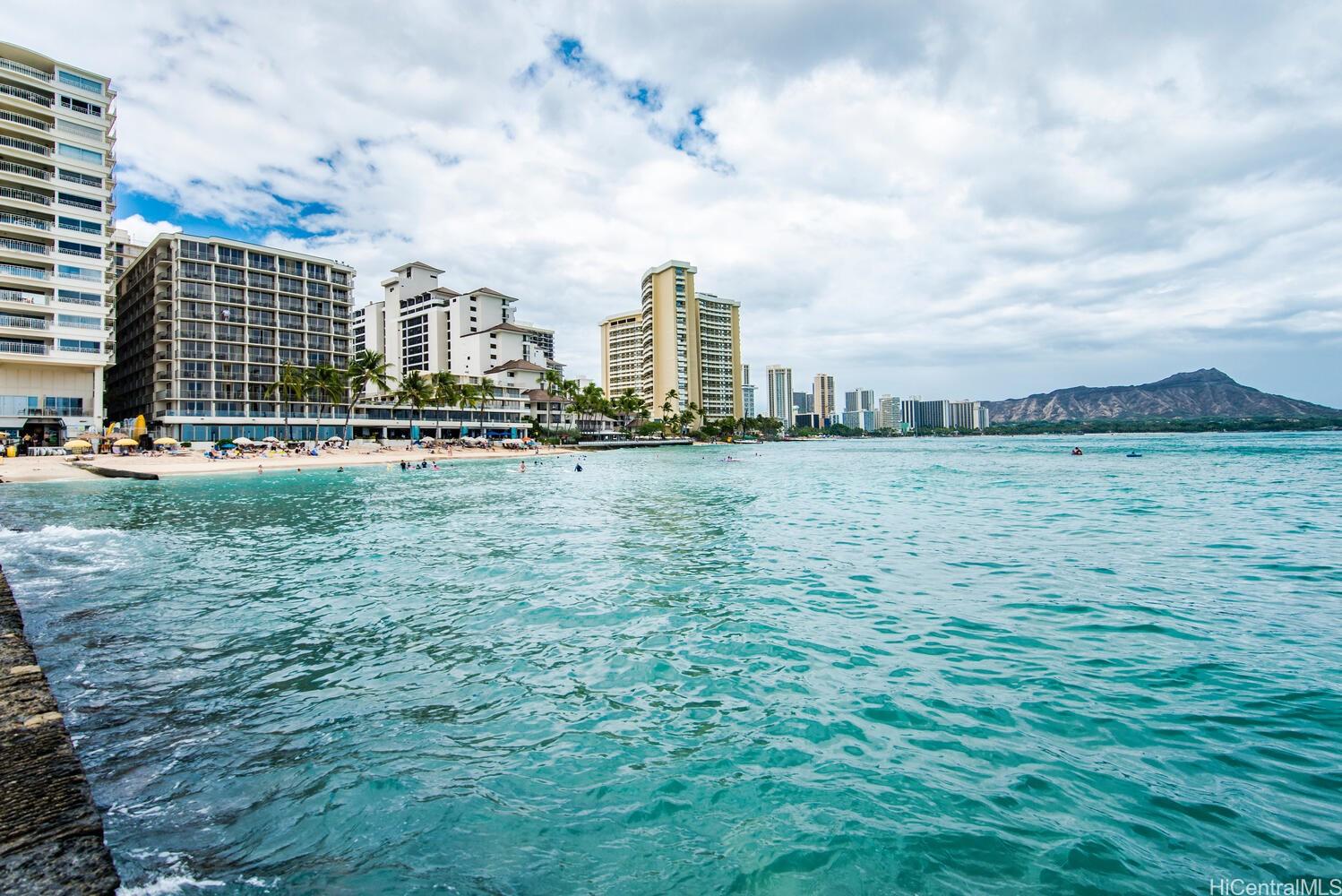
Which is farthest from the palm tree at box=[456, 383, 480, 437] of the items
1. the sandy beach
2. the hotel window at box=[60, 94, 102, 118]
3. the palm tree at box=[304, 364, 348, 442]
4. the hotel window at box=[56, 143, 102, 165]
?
the hotel window at box=[60, 94, 102, 118]

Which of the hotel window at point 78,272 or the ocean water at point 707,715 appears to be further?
the hotel window at point 78,272

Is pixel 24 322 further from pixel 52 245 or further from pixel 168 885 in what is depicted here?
pixel 168 885

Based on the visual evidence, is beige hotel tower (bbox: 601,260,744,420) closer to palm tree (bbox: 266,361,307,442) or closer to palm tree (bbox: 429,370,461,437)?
palm tree (bbox: 429,370,461,437)

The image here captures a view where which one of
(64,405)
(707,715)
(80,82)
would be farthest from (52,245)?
(707,715)

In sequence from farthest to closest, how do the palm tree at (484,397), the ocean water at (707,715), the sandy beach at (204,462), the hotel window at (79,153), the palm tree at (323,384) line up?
the palm tree at (484,397), the palm tree at (323,384), the hotel window at (79,153), the sandy beach at (204,462), the ocean water at (707,715)

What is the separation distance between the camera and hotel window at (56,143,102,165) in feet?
202

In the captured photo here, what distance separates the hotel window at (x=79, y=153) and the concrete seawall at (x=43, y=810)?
3314 inches

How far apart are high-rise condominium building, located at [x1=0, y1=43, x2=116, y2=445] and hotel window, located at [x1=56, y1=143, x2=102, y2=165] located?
3.0 inches

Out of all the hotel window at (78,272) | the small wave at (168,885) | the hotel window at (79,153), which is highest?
the hotel window at (79,153)

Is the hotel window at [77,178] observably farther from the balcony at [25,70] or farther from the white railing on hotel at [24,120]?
the balcony at [25,70]

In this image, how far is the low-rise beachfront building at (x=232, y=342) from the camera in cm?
8188

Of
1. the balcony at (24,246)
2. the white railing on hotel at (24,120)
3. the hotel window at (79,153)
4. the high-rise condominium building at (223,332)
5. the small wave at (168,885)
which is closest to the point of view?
the small wave at (168,885)

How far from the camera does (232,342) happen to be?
86.1 meters

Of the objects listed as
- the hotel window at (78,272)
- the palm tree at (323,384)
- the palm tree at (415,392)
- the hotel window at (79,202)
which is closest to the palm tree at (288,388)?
the palm tree at (323,384)
